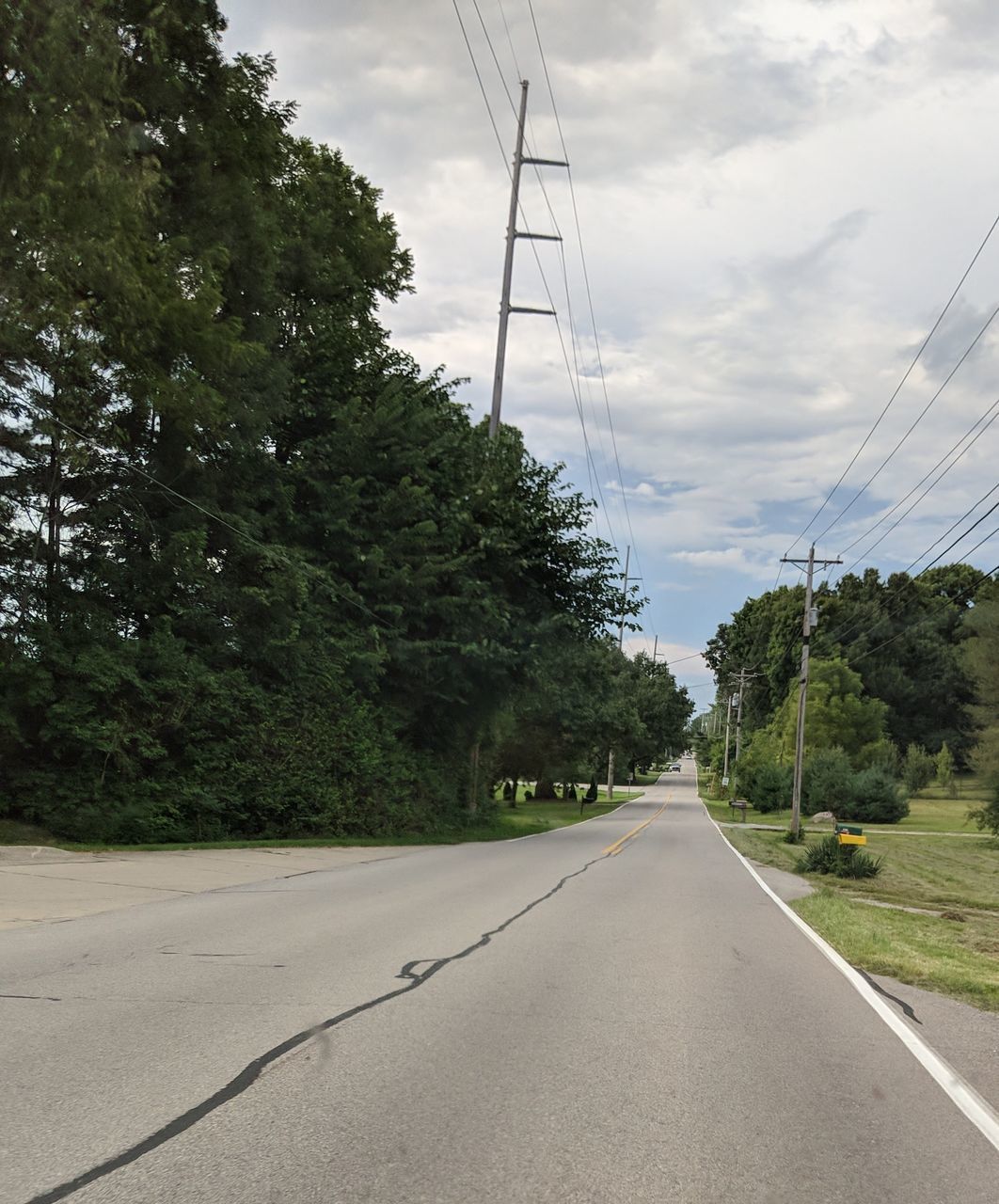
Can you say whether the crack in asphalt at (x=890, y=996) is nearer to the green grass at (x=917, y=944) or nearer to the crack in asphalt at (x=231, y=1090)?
the green grass at (x=917, y=944)

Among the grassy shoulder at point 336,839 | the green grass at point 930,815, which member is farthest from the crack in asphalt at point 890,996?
the green grass at point 930,815

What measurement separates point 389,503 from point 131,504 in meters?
7.41

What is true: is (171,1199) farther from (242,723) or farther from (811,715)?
(811,715)

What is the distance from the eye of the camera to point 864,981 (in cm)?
930

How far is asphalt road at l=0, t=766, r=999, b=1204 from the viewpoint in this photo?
417cm

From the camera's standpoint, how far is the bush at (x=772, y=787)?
65625mm

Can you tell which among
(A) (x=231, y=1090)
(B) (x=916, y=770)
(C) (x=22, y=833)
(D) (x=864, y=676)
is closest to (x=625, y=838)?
(C) (x=22, y=833)

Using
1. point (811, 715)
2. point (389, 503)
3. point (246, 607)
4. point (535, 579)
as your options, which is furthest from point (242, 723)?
point (811, 715)

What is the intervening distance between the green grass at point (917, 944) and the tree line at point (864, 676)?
4658 centimetres

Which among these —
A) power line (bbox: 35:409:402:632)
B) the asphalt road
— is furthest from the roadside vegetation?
power line (bbox: 35:409:402:632)

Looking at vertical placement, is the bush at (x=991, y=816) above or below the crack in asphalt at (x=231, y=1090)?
below

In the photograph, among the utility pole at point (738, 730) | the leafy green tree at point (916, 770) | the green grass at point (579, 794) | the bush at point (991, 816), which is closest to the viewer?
the bush at point (991, 816)

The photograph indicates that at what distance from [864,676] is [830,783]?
41644 millimetres

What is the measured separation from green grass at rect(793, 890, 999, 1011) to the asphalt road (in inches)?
36.6
